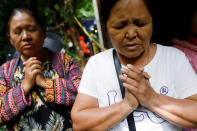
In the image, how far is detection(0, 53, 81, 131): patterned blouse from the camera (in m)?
1.56

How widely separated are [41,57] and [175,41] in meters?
1.26

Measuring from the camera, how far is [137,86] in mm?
1058

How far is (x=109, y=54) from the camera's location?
133cm

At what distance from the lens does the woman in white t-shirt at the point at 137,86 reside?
106 cm

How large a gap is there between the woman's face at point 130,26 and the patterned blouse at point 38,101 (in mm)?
697

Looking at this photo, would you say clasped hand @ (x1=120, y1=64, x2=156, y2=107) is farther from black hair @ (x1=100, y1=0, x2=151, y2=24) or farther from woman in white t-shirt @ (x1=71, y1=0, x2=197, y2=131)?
black hair @ (x1=100, y1=0, x2=151, y2=24)

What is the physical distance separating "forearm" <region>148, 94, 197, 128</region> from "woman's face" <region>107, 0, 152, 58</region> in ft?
1.04

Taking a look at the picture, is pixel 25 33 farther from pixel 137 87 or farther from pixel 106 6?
pixel 137 87

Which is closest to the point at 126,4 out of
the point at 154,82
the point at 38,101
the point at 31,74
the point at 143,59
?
the point at 143,59

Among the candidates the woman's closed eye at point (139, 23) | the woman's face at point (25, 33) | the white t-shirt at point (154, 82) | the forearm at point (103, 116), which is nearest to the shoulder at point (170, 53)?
the white t-shirt at point (154, 82)

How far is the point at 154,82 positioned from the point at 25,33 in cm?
116

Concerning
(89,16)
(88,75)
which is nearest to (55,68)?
(88,75)

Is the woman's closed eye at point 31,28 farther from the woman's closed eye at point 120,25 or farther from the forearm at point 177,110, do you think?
the forearm at point 177,110

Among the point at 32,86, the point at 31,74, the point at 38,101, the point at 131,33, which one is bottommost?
the point at 38,101
